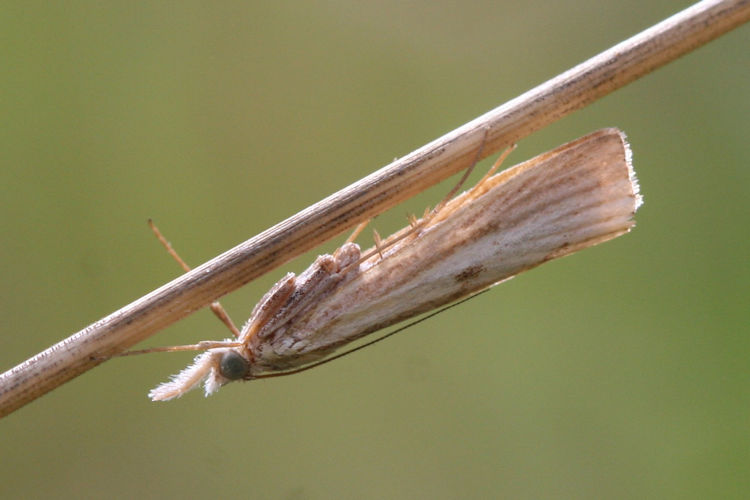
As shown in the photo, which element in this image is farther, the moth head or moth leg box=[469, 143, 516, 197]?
the moth head

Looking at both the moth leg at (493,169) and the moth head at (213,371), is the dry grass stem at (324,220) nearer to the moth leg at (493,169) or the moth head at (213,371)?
the moth leg at (493,169)

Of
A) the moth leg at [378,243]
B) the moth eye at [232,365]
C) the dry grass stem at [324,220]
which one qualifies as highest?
the dry grass stem at [324,220]

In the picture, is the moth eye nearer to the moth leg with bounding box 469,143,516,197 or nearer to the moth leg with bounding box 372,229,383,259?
the moth leg with bounding box 372,229,383,259

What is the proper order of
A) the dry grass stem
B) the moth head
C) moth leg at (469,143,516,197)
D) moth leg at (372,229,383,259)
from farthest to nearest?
the moth head < moth leg at (372,229,383,259) < moth leg at (469,143,516,197) < the dry grass stem

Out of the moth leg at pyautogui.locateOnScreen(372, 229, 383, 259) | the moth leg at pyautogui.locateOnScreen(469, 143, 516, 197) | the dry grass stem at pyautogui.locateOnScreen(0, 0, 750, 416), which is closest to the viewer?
the dry grass stem at pyautogui.locateOnScreen(0, 0, 750, 416)

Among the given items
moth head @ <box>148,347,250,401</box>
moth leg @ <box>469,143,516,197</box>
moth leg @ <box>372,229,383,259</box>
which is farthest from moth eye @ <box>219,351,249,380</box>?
moth leg @ <box>469,143,516,197</box>

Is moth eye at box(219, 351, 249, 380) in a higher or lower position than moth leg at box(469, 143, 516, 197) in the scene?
lower

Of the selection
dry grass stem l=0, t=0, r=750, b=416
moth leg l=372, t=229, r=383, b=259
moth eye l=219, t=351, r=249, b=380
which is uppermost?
dry grass stem l=0, t=0, r=750, b=416

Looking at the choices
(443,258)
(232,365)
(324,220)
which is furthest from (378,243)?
(232,365)

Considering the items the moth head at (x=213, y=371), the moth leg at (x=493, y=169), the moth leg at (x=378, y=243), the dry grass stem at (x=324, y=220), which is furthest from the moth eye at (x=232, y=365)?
the moth leg at (x=493, y=169)
